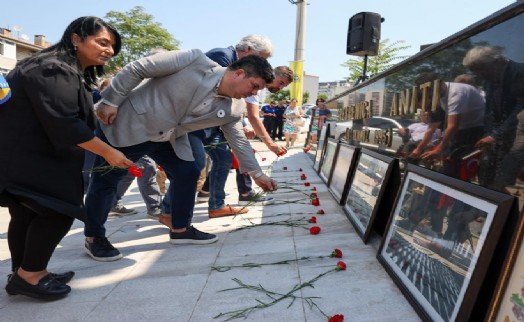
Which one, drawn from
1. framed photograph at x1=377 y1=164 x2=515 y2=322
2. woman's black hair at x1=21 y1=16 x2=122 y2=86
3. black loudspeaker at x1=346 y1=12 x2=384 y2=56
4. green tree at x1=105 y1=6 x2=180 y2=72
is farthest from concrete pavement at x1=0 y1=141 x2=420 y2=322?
green tree at x1=105 y1=6 x2=180 y2=72

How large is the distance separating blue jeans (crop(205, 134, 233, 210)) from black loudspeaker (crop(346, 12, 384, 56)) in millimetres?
3802

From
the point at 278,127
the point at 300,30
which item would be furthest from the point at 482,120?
the point at 300,30

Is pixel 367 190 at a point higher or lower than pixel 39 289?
higher

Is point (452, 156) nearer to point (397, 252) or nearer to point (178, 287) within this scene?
point (397, 252)

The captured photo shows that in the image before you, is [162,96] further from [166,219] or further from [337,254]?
[337,254]

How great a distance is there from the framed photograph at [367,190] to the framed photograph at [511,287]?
1.40 m

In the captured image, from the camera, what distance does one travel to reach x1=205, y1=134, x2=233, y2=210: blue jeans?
4016 millimetres

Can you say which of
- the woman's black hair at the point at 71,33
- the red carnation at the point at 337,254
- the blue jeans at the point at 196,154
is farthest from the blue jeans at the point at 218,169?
the woman's black hair at the point at 71,33

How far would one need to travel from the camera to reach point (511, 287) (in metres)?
1.29

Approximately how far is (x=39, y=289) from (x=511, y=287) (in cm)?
215

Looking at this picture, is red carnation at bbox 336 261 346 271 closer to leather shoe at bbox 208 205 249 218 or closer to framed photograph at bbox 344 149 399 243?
framed photograph at bbox 344 149 399 243

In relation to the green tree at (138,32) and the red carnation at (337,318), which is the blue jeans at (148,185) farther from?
the green tree at (138,32)

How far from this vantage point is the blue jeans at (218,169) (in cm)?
402

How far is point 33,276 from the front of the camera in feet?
6.97
